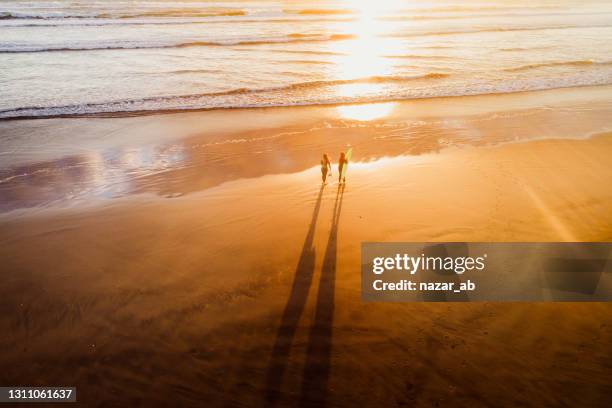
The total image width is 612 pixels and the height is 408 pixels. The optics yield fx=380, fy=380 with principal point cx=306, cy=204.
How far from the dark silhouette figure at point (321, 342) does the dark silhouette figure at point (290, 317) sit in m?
0.23

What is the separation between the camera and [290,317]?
16.7 ft

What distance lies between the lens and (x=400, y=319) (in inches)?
200

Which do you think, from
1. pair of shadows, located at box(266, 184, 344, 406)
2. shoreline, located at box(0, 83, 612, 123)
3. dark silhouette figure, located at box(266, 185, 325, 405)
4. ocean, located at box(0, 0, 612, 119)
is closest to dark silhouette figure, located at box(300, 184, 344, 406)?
pair of shadows, located at box(266, 184, 344, 406)

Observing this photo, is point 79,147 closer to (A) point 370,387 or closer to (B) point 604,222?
(A) point 370,387

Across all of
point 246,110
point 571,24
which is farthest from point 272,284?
point 571,24

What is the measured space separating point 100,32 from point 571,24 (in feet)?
135

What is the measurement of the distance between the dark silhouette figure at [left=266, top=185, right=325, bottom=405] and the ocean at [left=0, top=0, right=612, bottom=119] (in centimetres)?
965

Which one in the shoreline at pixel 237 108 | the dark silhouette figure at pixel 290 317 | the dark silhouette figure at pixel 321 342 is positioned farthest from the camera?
the shoreline at pixel 237 108

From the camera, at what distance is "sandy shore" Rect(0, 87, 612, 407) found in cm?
437

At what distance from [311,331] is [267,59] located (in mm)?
19813

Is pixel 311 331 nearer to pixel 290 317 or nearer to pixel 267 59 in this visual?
pixel 290 317

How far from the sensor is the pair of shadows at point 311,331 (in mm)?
4254

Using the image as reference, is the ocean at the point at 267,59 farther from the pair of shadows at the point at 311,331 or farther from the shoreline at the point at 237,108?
the pair of shadows at the point at 311,331

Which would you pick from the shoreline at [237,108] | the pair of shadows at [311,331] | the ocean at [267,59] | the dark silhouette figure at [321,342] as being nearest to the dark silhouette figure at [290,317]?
the pair of shadows at [311,331]
